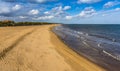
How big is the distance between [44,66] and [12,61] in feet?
7.01

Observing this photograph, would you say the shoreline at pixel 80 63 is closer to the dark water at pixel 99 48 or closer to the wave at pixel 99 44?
the dark water at pixel 99 48

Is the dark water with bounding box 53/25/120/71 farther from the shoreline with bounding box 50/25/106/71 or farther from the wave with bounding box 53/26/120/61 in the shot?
the shoreline with bounding box 50/25/106/71

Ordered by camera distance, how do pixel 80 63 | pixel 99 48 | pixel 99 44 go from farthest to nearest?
1. pixel 99 44
2. pixel 99 48
3. pixel 80 63

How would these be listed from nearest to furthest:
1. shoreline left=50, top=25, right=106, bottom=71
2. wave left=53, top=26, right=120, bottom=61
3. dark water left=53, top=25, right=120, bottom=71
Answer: shoreline left=50, top=25, right=106, bottom=71
dark water left=53, top=25, right=120, bottom=71
wave left=53, top=26, right=120, bottom=61

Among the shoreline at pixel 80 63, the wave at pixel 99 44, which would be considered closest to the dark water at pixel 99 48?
the wave at pixel 99 44

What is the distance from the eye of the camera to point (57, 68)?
10.6m

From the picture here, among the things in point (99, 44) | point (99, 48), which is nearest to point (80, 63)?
point (99, 48)

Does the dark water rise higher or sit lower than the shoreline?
lower

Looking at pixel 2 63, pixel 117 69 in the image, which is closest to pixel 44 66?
pixel 2 63

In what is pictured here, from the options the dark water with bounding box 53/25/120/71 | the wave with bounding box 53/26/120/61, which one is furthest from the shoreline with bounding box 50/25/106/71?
the wave with bounding box 53/26/120/61

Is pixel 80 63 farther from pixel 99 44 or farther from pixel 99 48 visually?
pixel 99 44

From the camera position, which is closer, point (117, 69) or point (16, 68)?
point (16, 68)

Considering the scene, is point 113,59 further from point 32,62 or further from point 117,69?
point 32,62

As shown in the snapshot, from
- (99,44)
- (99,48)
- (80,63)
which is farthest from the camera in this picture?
(99,44)
